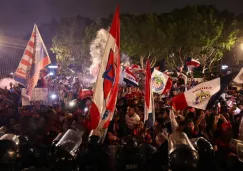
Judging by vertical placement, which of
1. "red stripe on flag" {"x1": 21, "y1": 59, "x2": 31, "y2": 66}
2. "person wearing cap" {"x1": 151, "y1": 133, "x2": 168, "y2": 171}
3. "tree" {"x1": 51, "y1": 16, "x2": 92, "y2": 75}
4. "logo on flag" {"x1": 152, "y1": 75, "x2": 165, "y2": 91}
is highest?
"tree" {"x1": 51, "y1": 16, "x2": 92, "y2": 75}

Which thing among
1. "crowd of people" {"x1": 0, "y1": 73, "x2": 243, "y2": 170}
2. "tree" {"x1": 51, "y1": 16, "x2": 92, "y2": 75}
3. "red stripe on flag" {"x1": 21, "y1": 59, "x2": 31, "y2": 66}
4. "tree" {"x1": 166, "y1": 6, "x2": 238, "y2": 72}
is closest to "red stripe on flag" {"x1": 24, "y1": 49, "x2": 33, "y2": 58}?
"red stripe on flag" {"x1": 21, "y1": 59, "x2": 31, "y2": 66}

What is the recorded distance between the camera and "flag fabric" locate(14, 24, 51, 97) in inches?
331

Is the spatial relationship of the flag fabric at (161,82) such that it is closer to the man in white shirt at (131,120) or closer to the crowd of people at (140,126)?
the crowd of people at (140,126)

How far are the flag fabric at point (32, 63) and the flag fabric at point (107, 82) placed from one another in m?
3.66

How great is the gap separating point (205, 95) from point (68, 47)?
3107 cm

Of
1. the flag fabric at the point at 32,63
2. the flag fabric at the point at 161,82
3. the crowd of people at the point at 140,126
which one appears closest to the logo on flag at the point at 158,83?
the flag fabric at the point at 161,82

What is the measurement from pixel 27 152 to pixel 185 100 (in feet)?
13.3

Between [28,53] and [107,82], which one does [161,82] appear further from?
[107,82]

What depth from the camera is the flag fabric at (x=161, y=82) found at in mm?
12523

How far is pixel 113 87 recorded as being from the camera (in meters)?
5.53

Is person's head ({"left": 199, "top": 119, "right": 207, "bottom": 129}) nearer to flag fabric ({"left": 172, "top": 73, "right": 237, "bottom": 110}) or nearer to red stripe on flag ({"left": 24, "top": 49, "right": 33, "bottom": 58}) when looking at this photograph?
flag fabric ({"left": 172, "top": 73, "right": 237, "bottom": 110})

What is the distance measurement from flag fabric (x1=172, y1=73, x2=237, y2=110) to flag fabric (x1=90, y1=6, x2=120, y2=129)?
2479 mm

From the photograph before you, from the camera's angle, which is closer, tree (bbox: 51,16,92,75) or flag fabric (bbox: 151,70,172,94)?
flag fabric (bbox: 151,70,172,94)

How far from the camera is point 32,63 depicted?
8.65 m
